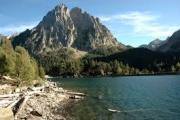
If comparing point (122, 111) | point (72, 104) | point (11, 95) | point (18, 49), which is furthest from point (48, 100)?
point (18, 49)

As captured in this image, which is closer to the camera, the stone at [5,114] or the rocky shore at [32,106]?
the stone at [5,114]

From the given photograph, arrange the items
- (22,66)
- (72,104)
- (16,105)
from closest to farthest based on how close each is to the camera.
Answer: (16,105) → (72,104) → (22,66)

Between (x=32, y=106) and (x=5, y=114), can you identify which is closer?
(x=5, y=114)

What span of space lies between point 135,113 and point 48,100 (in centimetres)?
2528

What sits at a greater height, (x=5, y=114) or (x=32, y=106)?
(x=5, y=114)

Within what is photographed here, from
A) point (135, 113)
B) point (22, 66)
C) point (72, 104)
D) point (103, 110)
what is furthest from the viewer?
point (22, 66)

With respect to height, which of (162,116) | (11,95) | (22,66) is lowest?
(162,116)

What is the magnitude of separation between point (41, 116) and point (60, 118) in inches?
147

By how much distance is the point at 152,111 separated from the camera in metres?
64.4

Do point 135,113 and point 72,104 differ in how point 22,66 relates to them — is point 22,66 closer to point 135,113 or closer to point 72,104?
point 72,104

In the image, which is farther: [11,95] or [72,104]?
[72,104]

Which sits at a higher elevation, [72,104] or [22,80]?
[22,80]

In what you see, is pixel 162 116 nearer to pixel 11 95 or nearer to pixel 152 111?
pixel 152 111

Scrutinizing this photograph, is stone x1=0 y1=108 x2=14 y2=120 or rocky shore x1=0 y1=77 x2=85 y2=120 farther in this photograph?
rocky shore x1=0 y1=77 x2=85 y2=120
